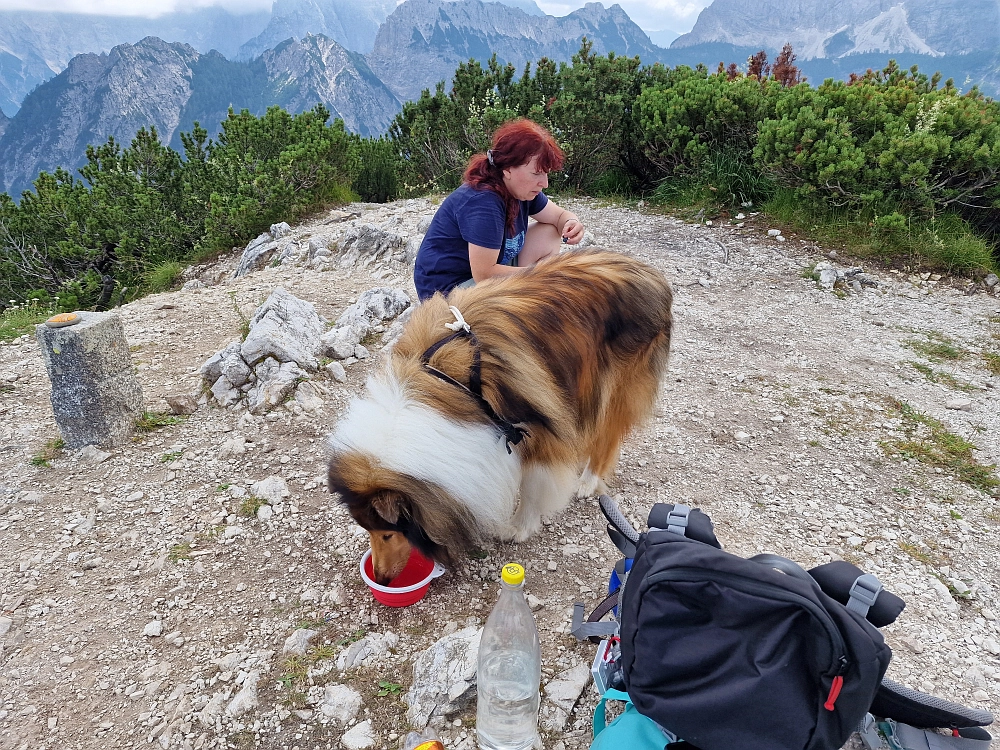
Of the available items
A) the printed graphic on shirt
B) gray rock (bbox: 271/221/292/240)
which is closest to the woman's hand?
the printed graphic on shirt

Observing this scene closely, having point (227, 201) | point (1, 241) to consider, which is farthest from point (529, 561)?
point (1, 241)

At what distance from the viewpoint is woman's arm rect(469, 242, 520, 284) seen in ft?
10.7

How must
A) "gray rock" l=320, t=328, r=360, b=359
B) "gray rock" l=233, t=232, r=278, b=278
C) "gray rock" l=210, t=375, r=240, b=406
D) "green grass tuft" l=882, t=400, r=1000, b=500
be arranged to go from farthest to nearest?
"gray rock" l=233, t=232, r=278, b=278, "gray rock" l=320, t=328, r=360, b=359, "gray rock" l=210, t=375, r=240, b=406, "green grass tuft" l=882, t=400, r=1000, b=500

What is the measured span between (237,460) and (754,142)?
7629 millimetres

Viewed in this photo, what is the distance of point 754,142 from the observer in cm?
768

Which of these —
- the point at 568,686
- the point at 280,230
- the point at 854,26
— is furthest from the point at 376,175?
the point at 854,26

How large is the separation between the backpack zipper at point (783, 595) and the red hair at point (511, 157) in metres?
2.43

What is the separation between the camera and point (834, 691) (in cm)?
139

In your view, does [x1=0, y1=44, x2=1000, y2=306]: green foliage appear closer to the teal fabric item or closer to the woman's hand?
the woman's hand

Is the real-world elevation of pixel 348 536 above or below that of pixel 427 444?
below

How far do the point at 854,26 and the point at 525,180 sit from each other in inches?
5197

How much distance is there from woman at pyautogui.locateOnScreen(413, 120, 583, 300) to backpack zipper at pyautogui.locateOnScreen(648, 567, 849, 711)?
1.80 metres

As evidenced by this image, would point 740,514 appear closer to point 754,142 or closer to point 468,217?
point 468,217

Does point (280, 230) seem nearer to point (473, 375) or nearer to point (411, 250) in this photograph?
point (411, 250)
